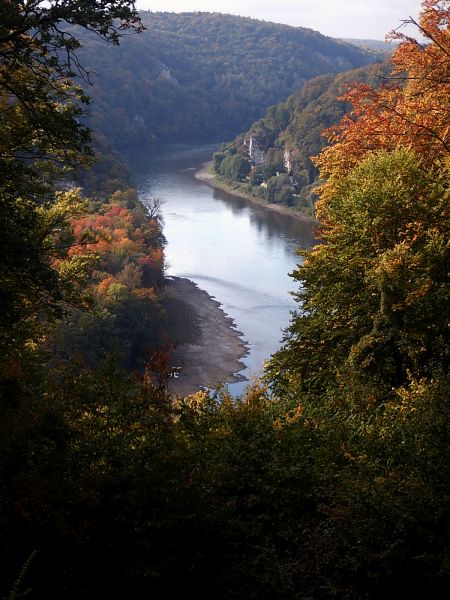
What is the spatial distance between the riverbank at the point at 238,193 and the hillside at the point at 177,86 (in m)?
23.7

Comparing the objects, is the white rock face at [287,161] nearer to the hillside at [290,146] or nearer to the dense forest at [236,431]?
the hillside at [290,146]

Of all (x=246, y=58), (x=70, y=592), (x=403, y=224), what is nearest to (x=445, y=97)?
(x=403, y=224)

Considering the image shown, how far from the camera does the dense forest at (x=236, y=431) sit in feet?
19.8

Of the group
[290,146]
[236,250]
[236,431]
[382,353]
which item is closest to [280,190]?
[290,146]

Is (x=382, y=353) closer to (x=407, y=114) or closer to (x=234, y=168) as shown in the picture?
(x=407, y=114)

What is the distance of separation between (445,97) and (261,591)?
11.2 meters

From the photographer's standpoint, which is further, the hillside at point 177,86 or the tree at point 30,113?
the hillside at point 177,86

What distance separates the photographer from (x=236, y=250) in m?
60.5

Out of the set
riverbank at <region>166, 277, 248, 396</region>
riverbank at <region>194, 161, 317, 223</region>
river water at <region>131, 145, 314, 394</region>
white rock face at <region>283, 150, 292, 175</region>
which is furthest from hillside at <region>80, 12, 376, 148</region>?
riverbank at <region>166, 277, 248, 396</region>

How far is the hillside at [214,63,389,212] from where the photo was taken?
298 ft

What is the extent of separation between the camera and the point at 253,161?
10612cm

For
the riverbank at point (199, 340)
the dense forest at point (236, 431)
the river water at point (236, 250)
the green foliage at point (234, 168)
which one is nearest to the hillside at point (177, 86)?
the green foliage at point (234, 168)

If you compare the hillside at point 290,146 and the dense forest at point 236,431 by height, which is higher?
the hillside at point 290,146

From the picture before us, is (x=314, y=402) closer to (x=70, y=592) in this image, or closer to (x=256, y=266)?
(x=70, y=592)
